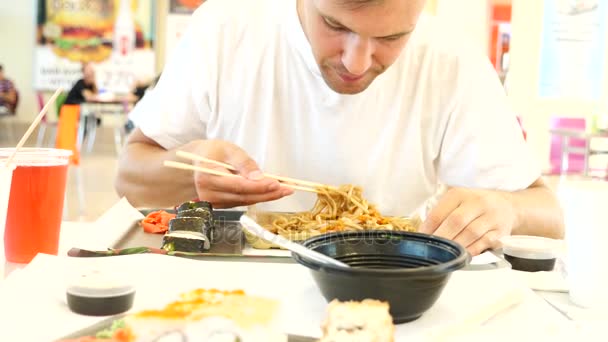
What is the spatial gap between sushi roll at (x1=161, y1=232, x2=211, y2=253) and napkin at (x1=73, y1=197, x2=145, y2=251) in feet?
0.47

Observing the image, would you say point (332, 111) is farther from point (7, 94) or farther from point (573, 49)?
point (7, 94)

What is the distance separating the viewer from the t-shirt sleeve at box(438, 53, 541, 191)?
1.89 m

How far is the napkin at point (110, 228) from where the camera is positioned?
1367 mm

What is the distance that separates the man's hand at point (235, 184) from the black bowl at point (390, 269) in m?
0.44

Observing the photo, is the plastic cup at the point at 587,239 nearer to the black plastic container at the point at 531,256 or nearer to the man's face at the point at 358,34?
the black plastic container at the point at 531,256

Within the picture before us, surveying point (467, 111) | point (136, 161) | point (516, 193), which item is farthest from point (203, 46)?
point (516, 193)

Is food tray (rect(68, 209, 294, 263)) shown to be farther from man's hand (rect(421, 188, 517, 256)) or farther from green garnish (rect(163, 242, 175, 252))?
A: man's hand (rect(421, 188, 517, 256))

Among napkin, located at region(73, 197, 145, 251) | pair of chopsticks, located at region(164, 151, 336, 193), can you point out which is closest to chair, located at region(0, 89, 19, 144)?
napkin, located at region(73, 197, 145, 251)

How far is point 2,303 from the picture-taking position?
94 cm

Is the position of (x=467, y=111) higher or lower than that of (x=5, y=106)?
higher

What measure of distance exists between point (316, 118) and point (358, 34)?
53 cm

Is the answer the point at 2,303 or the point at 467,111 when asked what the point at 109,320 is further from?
the point at 467,111

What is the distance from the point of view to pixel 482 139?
1.92 meters

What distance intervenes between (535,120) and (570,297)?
8.33 metres
